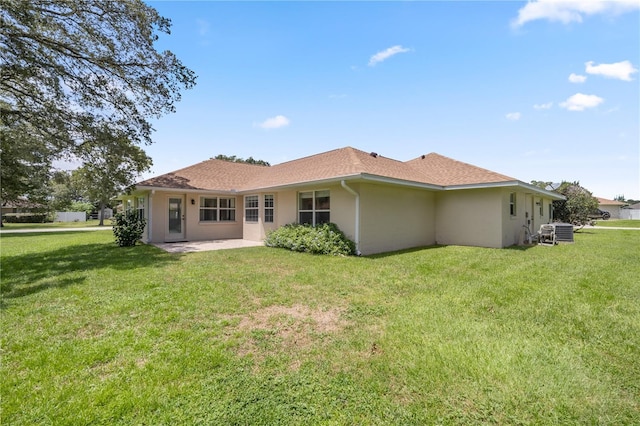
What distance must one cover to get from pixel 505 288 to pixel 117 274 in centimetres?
886

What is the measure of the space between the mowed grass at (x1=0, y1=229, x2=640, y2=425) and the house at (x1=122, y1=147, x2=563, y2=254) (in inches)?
171

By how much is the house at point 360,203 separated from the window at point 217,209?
52mm

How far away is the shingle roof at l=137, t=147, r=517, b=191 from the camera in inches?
445

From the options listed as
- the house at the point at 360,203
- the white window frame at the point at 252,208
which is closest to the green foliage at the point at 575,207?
the house at the point at 360,203

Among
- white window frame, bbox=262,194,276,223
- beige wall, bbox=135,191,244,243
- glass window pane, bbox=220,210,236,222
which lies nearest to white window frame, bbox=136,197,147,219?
beige wall, bbox=135,191,244,243

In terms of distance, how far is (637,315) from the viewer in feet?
14.0

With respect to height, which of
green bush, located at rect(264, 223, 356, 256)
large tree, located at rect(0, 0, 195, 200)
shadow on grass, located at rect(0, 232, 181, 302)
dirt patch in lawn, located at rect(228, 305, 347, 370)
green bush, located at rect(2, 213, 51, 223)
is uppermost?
large tree, located at rect(0, 0, 195, 200)

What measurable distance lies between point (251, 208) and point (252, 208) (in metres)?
0.11

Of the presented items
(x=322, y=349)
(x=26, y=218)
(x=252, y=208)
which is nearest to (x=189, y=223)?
(x=252, y=208)

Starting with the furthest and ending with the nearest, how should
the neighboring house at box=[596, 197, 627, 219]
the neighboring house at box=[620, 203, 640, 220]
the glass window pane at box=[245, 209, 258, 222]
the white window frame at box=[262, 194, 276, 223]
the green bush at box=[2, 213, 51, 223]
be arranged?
the neighboring house at box=[596, 197, 627, 219] → the neighboring house at box=[620, 203, 640, 220] → the green bush at box=[2, 213, 51, 223] → the glass window pane at box=[245, 209, 258, 222] → the white window frame at box=[262, 194, 276, 223]

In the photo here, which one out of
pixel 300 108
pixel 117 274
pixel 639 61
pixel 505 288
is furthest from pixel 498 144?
pixel 117 274

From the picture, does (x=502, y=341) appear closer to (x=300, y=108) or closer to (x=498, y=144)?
(x=300, y=108)

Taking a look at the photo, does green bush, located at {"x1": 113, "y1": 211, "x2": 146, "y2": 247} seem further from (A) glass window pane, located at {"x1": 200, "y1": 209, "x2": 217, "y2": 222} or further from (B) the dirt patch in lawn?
(B) the dirt patch in lawn

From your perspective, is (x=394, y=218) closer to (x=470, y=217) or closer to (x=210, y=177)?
(x=470, y=217)
